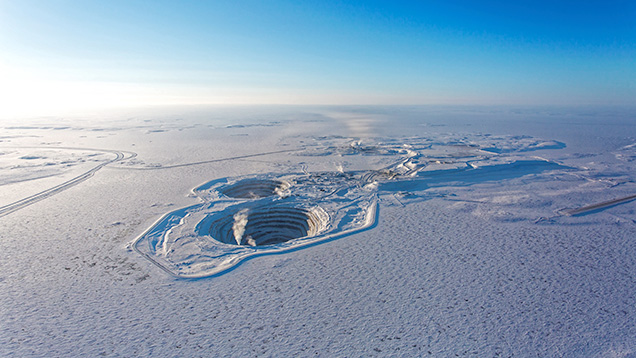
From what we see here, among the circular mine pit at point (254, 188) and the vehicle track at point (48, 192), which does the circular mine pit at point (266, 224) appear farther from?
the vehicle track at point (48, 192)

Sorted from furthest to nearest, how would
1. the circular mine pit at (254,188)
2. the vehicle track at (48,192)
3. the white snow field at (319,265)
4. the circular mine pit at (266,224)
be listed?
the circular mine pit at (254,188) → the vehicle track at (48,192) → the circular mine pit at (266,224) → the white snow field at (319,265)

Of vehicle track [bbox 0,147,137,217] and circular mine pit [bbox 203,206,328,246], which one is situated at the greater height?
vehicle track [bbox 0,147,137,217]

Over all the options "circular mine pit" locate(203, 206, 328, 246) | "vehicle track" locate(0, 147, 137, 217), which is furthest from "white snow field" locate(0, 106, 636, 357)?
"vehicle track" locate(0, 147, 137, 217)

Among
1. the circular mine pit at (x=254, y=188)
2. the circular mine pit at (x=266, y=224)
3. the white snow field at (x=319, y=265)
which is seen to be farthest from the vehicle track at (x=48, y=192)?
the circular mine pit at (x=266, y=224)

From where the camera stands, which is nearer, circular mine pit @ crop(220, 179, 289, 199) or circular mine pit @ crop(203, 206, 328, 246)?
circular mine pit @ crop(203, 206, 328, 246)

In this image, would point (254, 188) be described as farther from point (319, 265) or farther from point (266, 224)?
point (319, 265)

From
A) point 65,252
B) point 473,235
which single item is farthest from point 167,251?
point 473,235

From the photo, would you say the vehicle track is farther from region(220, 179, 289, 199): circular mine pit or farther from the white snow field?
region(220, 179, 289, 199): circular mine pit
